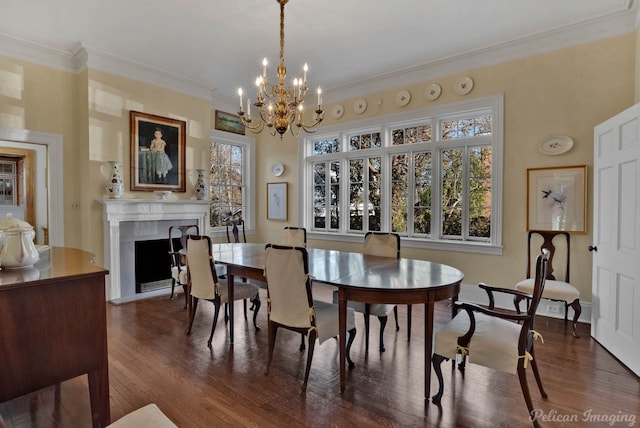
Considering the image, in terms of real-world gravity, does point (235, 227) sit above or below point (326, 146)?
below

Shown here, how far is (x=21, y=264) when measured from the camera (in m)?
1.73

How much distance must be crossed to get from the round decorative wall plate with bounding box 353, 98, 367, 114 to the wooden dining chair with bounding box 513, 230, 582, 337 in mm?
2811

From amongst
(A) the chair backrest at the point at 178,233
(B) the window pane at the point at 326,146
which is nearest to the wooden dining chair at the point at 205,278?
(A) the chair backrest at the point at 178,233

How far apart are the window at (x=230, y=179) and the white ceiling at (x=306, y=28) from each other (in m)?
1.70

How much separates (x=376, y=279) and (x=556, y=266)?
101 inches

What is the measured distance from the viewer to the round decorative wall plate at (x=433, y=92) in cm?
442

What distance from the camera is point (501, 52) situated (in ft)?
13.0

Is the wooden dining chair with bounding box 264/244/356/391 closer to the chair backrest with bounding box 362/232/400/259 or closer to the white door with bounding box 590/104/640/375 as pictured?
the chair backrest with bounding box 362/232/400/259

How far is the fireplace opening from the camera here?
4641 millimetres

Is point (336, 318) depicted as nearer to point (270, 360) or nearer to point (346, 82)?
point (270, 360)

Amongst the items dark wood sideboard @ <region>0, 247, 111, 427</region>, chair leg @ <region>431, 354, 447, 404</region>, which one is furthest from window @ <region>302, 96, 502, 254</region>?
dark wood sideboard @ <region>0, 247, 111, 427</region>

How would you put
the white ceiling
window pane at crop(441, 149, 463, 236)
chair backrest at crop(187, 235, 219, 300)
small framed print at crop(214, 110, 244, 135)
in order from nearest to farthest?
chair backrest at crop(187, 235, 219, 300) → the white ceiling → window pane at crop(441, 149, 463, 236) → small framed print at crop(214, 110, 244, 135)

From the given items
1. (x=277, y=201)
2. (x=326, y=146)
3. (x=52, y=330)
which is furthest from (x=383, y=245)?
(x=277, y=201)

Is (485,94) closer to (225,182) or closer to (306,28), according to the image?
(306,28)
